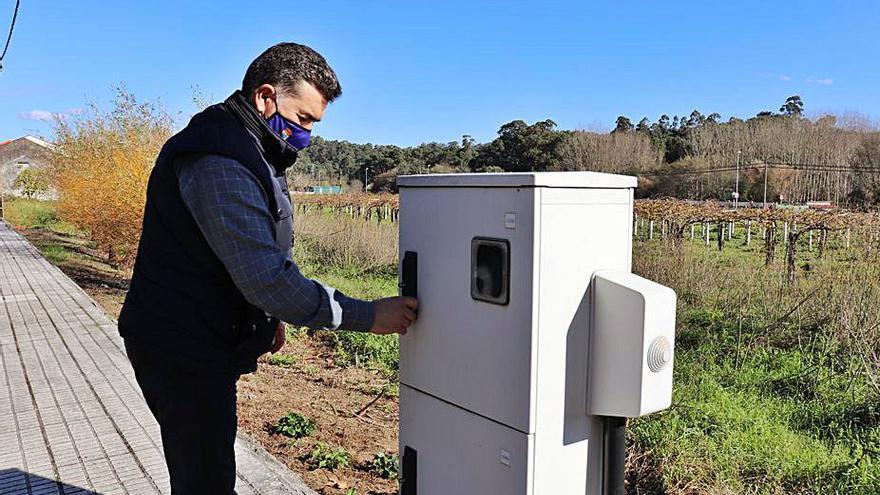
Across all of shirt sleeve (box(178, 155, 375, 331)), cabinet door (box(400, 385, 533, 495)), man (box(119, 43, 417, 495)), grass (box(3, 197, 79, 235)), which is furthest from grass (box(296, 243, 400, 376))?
grass (box(3, 197, 79, 235))

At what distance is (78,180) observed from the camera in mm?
12906

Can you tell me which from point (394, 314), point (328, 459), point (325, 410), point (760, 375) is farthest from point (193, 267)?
point (760, 375)

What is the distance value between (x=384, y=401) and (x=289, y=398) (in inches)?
31.2

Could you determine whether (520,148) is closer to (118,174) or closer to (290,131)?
(118,174)

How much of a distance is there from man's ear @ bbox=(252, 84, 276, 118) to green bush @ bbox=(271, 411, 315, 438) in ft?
9.88

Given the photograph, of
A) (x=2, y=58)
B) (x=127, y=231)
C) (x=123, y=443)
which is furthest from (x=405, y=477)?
(x=2, y=58)

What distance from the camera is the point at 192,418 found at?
1926 millimetres

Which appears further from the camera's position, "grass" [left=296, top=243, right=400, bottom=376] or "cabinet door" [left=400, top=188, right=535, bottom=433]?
"grass" [left=296, top=243, right=400, bottom=376]

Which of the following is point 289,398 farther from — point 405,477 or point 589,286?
point 589,286

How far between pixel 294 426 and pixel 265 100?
3092 mm

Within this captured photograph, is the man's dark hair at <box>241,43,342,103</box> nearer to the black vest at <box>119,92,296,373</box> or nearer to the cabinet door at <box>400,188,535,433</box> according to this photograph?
the black vest at <box>119,92,296,373</box>

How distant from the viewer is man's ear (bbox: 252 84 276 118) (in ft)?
6.45

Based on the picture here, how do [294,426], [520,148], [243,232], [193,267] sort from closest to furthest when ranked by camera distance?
[243,232] → [193,267] → [294,426] → [520,148]

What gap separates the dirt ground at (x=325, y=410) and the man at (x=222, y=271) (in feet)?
3.65
